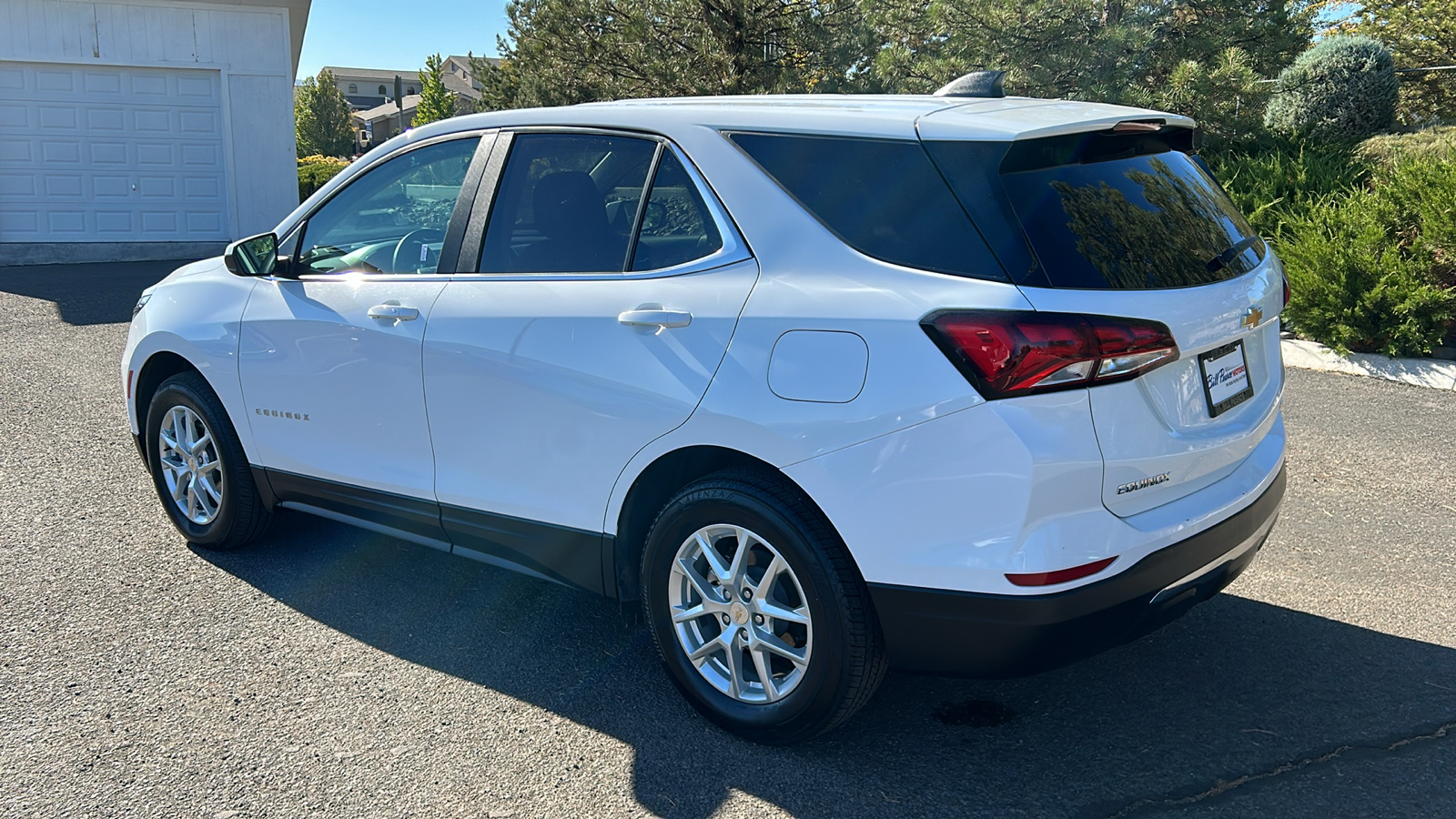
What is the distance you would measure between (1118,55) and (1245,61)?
4.67 feet

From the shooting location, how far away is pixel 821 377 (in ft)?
9.52

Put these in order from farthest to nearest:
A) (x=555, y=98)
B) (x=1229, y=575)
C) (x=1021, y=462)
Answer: (x=555, y=98) → (x=1229, y=575) → (x=1021, y=462)

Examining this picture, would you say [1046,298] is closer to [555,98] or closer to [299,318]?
[299,318]

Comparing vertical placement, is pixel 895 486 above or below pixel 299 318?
below

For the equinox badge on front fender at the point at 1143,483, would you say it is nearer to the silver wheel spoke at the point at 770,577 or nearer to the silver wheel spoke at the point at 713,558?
the silver wheel spoke at the point at 770,577

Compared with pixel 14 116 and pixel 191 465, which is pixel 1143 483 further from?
pixel 14 116

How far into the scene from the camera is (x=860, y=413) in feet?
9.27

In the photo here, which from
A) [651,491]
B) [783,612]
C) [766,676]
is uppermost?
[651,491]

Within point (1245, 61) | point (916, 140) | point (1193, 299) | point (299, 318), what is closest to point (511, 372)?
point (299, 318)

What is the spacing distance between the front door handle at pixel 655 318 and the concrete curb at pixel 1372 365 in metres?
6.68

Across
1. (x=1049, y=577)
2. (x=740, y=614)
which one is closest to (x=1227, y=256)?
(x=1049, y=577)

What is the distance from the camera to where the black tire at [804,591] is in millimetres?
2949

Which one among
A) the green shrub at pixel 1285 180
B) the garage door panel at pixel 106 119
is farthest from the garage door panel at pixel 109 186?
the green shrub at pixel 1285 180

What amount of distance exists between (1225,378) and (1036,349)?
2.48 feet
